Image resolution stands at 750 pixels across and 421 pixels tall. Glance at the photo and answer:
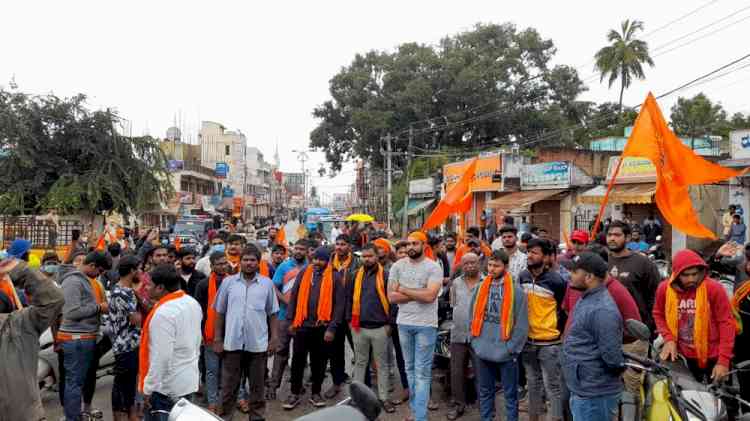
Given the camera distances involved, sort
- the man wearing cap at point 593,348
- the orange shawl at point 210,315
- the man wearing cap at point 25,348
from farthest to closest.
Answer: the orange shawl at point 210,315
the man wearing cap at point 593,348
the man wearing cap at point 25,348


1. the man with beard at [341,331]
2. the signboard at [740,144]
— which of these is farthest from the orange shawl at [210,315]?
the signboard at [740,144]

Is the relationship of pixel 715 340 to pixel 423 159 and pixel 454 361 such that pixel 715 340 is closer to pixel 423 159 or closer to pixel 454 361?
pixel 454 361

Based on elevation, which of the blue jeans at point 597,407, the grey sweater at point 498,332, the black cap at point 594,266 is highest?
the black cap at point 594,266

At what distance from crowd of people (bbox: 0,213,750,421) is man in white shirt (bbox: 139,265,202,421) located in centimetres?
1

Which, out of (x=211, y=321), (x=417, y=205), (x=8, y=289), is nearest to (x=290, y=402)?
(x=211, y=321)

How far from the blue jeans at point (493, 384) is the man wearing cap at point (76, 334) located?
12.0 feet

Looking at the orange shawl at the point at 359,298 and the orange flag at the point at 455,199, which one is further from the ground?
the orange flag at the point at 455,199

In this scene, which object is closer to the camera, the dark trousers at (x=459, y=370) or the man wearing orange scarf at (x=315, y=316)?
the dark trousers at (x=459, y=370)

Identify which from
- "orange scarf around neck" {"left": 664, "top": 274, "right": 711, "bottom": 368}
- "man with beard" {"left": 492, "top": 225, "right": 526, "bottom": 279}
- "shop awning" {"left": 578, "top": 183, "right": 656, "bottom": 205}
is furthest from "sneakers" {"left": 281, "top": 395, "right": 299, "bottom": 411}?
"shop awning" {"left": 578, "top": 183, "right": 656, "bottom": 205}

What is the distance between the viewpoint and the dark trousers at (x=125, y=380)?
5.57 meters

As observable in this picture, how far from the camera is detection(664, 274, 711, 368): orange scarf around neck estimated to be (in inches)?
202

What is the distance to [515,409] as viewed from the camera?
566 centimetres

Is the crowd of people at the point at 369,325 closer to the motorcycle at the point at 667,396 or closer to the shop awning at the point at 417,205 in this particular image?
the motorcycle at the point at 667,396

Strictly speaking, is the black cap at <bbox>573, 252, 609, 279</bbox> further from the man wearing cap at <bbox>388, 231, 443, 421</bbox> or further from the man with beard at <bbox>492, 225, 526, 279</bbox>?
the man with beard at <bbox>492, 225, 526, 279</bbox>
